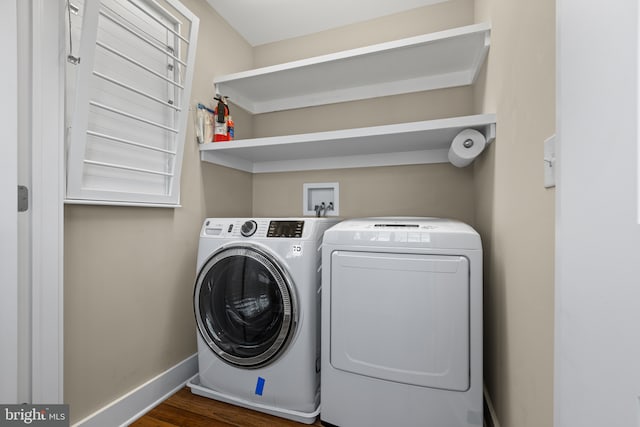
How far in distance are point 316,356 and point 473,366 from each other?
719 millimetres

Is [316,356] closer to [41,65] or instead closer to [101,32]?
[41,65]

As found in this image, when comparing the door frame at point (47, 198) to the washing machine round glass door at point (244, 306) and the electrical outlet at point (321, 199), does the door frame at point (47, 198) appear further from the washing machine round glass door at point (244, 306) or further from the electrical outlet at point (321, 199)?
the electrical outlet at point (321, 199)

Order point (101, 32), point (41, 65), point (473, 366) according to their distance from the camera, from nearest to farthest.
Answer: point (41, 65) < point (473, 366) < point (101, 32)

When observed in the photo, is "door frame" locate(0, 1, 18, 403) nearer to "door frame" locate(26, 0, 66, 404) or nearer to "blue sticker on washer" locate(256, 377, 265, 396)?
"door frame" locate(26, 0, 66, 404)

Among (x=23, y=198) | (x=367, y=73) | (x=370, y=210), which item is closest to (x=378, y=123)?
(x=367, y=73)

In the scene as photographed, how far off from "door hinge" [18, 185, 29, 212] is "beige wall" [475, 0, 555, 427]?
1.67 m

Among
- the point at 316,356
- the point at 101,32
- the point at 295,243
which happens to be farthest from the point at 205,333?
the point at 101,32

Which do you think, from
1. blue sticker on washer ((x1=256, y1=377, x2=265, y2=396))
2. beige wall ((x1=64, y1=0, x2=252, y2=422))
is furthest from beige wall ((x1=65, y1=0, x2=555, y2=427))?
blue sticker on washer ((x1=256, y1=377, x2=265, y2=396))

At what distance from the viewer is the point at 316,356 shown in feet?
4.75

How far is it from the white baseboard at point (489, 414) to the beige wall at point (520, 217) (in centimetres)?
5

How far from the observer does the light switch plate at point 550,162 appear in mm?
681

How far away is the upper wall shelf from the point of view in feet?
5.13

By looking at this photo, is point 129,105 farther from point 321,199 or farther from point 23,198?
point 321,199

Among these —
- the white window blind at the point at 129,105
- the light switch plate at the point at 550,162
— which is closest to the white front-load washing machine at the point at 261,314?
the white window blind at the point at 129,105
